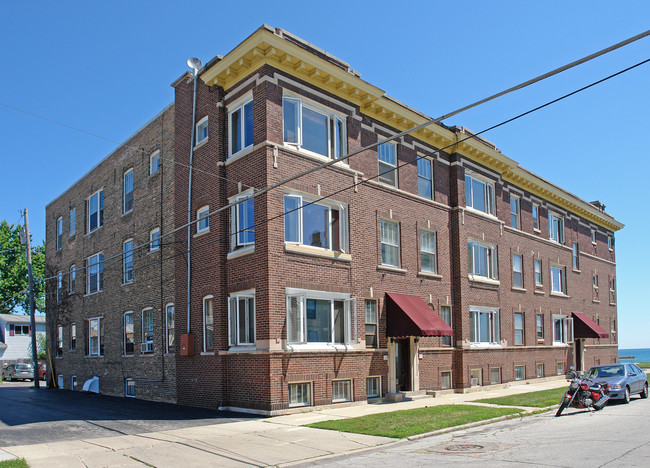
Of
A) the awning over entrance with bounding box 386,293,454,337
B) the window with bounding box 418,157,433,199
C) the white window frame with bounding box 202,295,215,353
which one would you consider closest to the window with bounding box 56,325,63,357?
the white window frame with bounding box 202,295,215,353

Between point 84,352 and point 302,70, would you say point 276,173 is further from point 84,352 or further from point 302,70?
point 84,352

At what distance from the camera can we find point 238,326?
18094 mm

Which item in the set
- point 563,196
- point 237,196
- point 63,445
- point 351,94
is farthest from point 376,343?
point 563,196

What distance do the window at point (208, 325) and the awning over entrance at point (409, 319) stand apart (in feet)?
19.9

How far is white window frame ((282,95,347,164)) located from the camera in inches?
729

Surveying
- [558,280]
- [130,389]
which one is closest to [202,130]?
[130,389]

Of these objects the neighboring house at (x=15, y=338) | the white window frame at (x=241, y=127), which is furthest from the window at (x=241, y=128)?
the neighboring house at (x=15, y=338)

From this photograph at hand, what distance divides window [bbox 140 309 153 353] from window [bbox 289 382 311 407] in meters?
8.21

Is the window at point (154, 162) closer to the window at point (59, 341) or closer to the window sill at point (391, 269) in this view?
the window sill at point (391, 269)

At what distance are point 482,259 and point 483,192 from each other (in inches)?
128

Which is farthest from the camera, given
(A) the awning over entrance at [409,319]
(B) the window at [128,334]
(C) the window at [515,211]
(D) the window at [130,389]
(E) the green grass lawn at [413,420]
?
(C) the window at [515,211]

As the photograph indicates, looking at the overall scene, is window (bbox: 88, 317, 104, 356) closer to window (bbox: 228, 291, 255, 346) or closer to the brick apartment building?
the brick apartment building

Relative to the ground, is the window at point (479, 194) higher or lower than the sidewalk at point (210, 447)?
higher

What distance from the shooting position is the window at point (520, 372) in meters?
28.8
